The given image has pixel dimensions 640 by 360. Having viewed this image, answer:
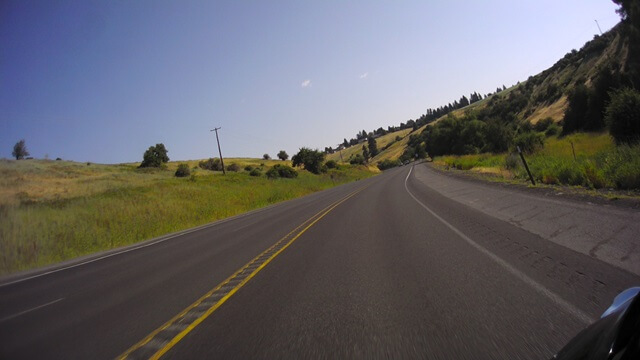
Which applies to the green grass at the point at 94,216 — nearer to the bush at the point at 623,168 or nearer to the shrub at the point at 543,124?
the bush at the point at 623,168

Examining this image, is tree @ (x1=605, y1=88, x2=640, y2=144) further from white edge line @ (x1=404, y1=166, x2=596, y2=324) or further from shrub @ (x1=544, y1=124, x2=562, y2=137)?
shrub @ (x1=544, y1=124, x2=562, y2=137)

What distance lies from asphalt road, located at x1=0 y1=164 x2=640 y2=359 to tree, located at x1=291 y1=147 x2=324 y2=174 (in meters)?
73.1

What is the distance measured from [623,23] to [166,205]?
2148 inches

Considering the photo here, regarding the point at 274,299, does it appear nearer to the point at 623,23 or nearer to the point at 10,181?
the point at 10,181

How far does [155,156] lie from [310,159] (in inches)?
1537

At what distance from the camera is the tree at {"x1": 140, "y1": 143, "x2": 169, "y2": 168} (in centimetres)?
9034

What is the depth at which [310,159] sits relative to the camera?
3300 inches

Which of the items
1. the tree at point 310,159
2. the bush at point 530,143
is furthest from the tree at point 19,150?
the bush at point 530,143

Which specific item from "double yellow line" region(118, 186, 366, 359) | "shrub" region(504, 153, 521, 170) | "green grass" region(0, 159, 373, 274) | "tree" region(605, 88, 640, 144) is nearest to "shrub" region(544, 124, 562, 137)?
"shrub" region(504, 153, 521, 170)

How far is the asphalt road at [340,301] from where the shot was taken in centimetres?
382

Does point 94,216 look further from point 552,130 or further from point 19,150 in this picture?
point 19,150

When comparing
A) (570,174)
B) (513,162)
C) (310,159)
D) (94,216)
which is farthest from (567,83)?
(94,216)

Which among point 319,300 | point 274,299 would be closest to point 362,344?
point 319,300

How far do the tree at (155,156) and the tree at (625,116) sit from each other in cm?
8941
